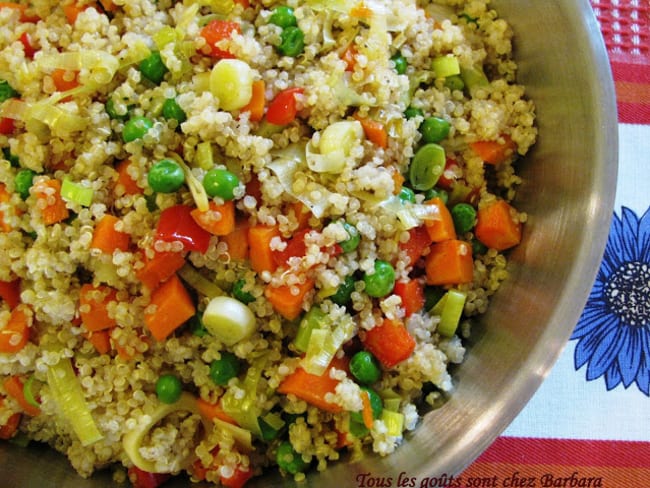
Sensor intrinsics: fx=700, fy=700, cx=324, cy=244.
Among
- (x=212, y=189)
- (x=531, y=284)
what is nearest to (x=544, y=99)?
(x=531, y=284)

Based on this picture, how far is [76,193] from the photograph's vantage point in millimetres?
2178

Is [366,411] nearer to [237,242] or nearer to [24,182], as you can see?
[237,242]

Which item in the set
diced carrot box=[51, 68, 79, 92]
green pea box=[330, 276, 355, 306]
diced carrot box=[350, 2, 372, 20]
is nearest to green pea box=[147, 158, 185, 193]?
diced carrot box=[51, 68, 79, 92]

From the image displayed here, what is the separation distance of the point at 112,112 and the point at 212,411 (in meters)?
1.02

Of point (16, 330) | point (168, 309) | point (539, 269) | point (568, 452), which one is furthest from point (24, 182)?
point (568, 452)

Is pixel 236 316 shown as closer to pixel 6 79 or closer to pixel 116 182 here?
pixel 116 182

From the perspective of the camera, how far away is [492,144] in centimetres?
243

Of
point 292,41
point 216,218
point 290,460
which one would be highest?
point 292,41

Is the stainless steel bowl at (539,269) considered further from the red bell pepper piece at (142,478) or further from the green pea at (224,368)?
the green pea at (224,368)

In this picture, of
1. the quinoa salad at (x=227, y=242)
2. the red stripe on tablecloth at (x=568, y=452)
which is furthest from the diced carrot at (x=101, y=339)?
the red stripe on tablecloth at (x=568, y=452)

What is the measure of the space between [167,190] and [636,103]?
2.04 meters

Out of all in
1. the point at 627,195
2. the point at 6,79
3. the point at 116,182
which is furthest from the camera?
the point at 627,195

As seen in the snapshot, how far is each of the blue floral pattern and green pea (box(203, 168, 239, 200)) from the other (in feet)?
4.99

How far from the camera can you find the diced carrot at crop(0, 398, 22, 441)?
7.74 ft
